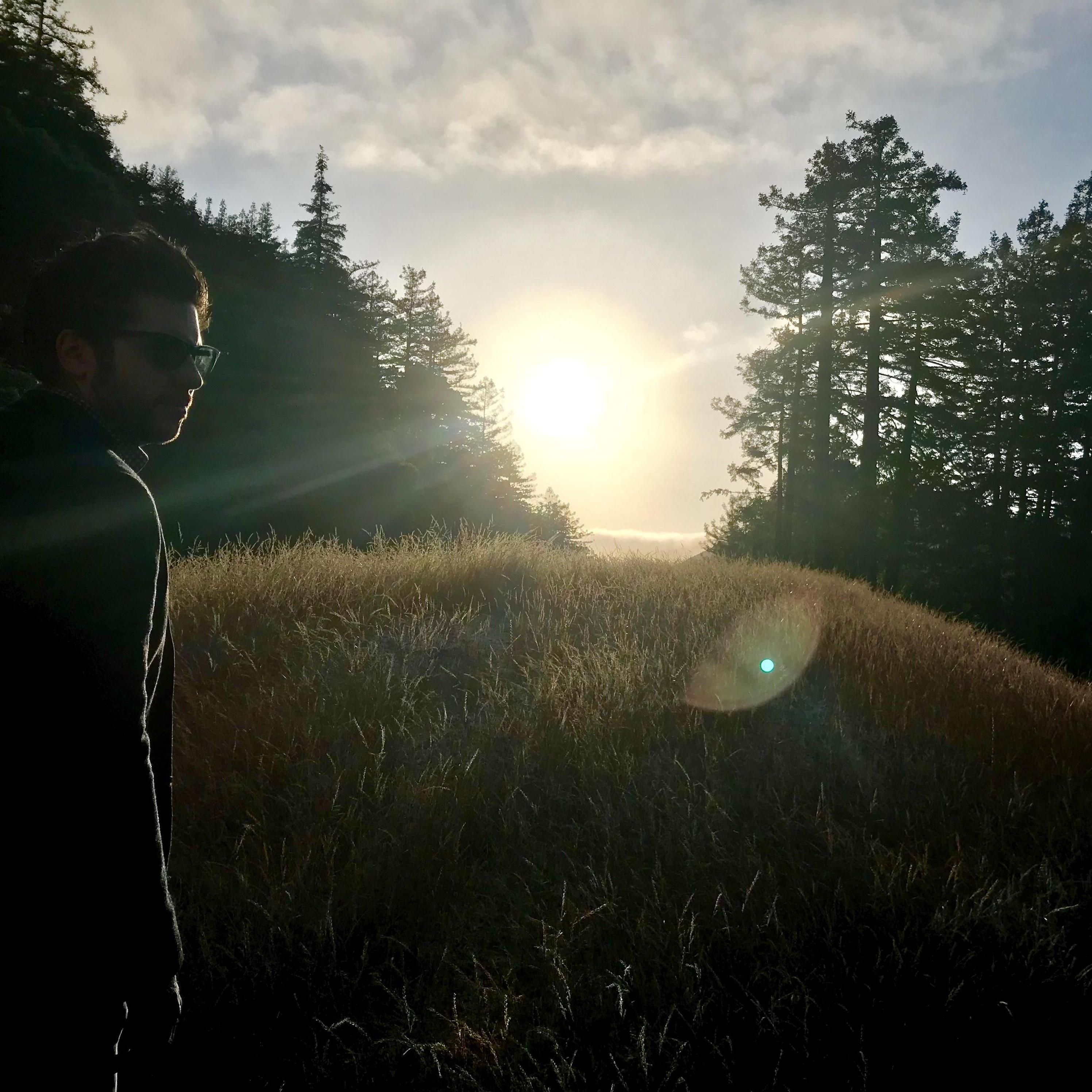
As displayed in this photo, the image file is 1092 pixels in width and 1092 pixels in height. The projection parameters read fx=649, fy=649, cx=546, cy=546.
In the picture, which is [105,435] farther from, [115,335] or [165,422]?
[115,335]

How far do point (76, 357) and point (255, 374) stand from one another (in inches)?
797

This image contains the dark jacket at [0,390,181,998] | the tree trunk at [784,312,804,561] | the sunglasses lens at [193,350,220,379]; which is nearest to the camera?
the dark jacket at [0,390,181,998]

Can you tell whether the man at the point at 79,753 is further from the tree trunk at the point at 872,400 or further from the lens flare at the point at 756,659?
the tree trunk at the point at 872,400

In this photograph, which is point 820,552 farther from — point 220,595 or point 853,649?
point 220,595

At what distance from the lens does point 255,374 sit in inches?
774

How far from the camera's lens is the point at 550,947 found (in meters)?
2.52

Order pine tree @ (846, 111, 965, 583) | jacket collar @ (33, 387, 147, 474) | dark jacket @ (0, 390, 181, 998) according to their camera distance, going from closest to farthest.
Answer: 1. dark jacket @ (0, 390, 181, 998)
2. jacket collar @ (33, 387, 147, 474)
3. pine tree @ (846, 111, 965, 583)

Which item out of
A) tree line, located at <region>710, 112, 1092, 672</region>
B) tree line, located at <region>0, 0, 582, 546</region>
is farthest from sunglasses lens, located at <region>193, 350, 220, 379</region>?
tree line, located at <region>710, 112, 1092, 672</region>

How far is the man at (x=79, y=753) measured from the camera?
1.15m

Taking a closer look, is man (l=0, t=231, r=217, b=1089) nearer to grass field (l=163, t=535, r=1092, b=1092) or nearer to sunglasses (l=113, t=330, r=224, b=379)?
sunglasses (l=113, t=330, r=224, b=379)

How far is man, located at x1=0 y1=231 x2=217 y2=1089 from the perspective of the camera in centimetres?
115

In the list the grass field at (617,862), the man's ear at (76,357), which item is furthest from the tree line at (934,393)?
the man's ear at (76,357)

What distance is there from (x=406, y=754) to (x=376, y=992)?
151 centimetres

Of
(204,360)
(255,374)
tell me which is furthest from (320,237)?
(204,360)
